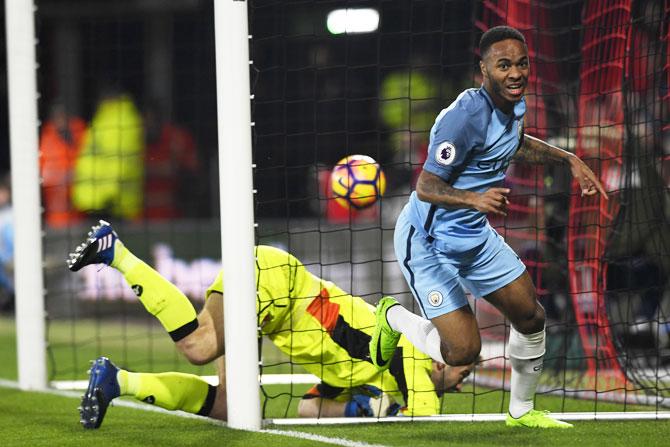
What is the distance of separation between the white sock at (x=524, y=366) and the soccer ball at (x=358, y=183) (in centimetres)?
123

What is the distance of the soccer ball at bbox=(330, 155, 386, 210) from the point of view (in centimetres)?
621

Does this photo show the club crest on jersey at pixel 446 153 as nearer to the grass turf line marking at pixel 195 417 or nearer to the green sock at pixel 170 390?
the grass turf line marking at pixel 195 417

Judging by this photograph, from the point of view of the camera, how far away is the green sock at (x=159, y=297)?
5777 mm

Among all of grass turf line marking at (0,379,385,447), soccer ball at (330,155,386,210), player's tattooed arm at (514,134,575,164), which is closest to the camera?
grass turf line marking at (0,379,385,447)

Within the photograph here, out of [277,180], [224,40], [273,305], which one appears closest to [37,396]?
[273,305]

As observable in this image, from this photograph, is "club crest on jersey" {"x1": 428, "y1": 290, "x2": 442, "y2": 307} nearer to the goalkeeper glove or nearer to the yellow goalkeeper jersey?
the yellow goalkeeper jersey

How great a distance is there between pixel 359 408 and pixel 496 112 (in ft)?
6.00

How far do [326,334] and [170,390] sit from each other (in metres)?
0.89

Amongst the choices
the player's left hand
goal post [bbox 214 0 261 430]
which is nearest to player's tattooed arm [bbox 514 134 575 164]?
the player's left hand

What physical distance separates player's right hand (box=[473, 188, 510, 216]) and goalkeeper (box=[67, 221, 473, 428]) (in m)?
1.44

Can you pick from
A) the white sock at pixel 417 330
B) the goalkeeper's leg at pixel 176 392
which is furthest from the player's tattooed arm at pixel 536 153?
the goalkeeper's leg at pixel 176 392

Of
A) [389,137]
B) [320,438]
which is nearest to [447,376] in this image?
[320,438]

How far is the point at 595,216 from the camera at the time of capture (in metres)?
7.24

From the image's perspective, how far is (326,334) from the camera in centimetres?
604
